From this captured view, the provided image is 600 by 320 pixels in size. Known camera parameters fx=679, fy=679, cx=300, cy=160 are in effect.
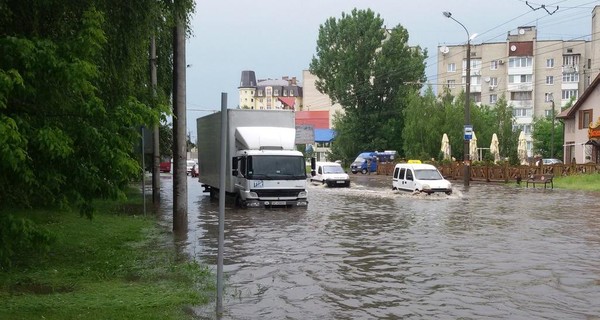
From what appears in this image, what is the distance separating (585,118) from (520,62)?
46179mm

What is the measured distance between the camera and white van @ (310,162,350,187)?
43.1 meters

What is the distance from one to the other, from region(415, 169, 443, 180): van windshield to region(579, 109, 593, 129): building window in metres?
28.8

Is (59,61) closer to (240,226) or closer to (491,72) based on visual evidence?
(240,226)

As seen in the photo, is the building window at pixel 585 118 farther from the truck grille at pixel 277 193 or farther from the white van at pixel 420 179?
the truck grille at pixel 277 193

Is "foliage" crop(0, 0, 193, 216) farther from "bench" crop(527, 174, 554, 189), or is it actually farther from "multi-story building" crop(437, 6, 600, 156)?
"multi-story building" crop(437, 6, 600, 156)

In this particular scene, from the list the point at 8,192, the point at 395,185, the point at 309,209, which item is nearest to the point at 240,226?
the point at 309,209

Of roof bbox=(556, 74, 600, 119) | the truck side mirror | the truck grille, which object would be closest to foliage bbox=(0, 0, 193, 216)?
the truck grille

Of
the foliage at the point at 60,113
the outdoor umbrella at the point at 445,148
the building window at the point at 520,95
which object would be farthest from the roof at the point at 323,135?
the foliage at the point at 60,113

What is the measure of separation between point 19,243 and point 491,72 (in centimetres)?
10327

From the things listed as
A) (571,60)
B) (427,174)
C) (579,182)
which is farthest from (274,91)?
(427,174)

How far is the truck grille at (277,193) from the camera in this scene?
82.4ft

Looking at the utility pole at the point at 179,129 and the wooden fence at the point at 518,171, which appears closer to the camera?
the utility pole at the point at 179,129

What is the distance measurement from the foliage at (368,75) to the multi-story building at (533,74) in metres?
24.7

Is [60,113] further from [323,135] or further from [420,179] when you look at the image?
[323,135]
